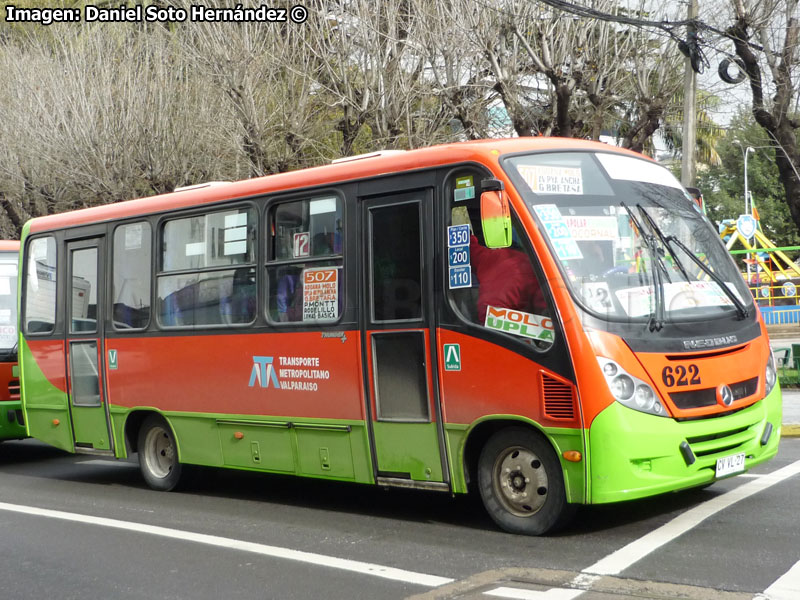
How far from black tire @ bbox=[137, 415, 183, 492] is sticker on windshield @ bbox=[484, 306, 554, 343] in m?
4.32

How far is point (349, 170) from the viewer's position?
27.0 feet

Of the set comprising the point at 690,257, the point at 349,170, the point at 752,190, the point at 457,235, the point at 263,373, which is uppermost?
the point at 752,190

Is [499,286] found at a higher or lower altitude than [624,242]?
lower

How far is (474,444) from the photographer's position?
291 inches

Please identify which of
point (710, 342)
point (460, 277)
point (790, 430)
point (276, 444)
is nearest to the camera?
point (710, 342)

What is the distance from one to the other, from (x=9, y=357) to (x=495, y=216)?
7.97 metres

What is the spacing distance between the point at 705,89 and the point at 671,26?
9.18 feet

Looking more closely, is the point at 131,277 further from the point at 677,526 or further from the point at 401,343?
the point at 677,526

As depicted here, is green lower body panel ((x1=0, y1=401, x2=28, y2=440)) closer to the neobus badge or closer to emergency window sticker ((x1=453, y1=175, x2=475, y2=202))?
emergency window sticker ((x1=453, y1=175, x2=475, y2=202))

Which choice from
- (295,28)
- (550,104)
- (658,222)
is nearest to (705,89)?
(550,104)

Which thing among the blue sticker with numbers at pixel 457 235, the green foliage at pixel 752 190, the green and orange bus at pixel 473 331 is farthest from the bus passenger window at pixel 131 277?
the green foliage at pixel 752 190

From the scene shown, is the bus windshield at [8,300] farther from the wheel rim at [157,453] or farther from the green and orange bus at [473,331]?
the green and orange bus at [473,331]

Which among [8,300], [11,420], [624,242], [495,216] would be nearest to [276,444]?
[495,216]

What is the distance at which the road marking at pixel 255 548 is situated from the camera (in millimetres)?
6209
